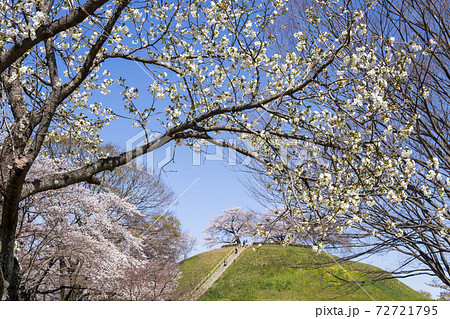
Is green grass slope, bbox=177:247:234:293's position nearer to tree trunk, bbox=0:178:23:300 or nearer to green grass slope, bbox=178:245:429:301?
green grass slope, bbox=178:245:429:301

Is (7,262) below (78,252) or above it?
below

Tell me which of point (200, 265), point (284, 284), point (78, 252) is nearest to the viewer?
point (78, 252)

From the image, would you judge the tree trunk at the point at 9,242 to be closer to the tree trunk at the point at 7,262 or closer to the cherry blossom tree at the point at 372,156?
the tree trunk at the point at 7,262

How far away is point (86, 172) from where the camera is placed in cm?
604

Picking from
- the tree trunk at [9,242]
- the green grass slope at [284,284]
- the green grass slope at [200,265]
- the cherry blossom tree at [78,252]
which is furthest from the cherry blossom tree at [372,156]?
the green grass slope at [200,265]

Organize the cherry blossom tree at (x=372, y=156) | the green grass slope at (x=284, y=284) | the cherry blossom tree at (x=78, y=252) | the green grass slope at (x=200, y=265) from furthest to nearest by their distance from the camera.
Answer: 1. the green grass slope at (x=200, y=265)
2. the green grass slope at (x=284, y=284)
3. the cherry blossom tree at (x=78, y=252)
4. the cherry blossom tree at (x=372, y=156)

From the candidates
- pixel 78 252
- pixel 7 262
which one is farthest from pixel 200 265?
pixel 7 262

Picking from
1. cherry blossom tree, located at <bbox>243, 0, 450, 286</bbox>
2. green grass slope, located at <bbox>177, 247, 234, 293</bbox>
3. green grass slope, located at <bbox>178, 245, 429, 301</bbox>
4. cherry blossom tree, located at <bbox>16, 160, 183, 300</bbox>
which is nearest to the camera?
cherry blossom tree, located at <bbox>243, 0, 450, 286</bbox>

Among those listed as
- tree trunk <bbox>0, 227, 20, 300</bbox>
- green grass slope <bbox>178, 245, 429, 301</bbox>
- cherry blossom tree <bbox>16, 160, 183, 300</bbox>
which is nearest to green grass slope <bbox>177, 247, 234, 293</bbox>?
green grass slope <bbox>178, 245, 429, 301</bbox>

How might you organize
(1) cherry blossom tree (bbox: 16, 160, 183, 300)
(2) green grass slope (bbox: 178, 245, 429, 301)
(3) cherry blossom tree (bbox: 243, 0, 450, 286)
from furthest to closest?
1. (2) green grass slope (bbox: 178, 245, 429, 301)
2. (1) cherry blossom tree (bbox: 16, 160, 183, 300)
3. (3) cherry blossom tree (bbox: 243, 0, 450, 286)

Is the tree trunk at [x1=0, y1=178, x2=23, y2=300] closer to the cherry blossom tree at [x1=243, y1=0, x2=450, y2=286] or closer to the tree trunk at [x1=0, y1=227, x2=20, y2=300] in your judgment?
the tree trunk at [x1=0, y1=227, x2=20, y2=300]

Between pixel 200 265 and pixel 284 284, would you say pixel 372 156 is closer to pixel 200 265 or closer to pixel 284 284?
pixel 284 284

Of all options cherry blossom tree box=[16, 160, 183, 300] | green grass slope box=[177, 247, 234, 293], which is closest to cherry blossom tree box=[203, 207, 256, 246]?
green grass slope box=[177, 247, 234, 293]

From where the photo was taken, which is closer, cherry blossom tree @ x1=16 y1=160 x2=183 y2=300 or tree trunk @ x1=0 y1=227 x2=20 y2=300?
tree trunk @ x1=0 y1=227 x2=20 y2=300
